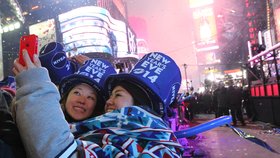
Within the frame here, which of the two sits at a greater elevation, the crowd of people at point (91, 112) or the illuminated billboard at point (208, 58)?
the illuminated billboard at point (208, 58)

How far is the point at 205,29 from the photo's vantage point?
258 ft

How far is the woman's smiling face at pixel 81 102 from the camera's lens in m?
2.12

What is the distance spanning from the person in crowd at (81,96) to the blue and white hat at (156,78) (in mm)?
197

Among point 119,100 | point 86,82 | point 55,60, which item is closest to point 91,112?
point 86,82

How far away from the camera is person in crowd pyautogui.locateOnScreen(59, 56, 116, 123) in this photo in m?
2.13

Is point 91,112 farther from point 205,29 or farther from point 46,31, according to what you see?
point 205,29

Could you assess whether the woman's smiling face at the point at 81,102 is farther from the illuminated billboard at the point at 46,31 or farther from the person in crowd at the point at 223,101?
the illuminated billboard at the point at 46,31

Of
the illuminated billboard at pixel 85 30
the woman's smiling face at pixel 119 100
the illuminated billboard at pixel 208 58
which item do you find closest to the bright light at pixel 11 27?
the illuminated billboard at pixel 85 30

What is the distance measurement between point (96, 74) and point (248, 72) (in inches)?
527

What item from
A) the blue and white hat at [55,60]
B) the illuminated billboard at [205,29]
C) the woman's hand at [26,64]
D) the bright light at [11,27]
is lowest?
the woman's hand at [26,64]

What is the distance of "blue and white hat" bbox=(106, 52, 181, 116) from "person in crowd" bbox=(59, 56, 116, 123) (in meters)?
0.20

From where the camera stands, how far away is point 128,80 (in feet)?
6.46

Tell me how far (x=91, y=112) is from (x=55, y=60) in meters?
0.49

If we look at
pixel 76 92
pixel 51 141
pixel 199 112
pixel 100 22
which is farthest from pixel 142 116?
pixel 100 22
